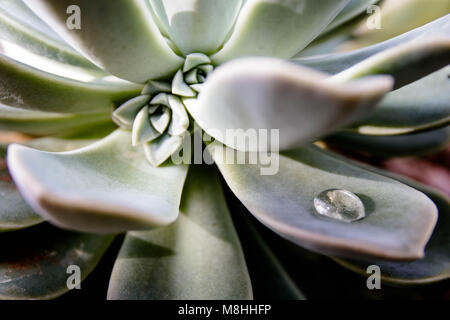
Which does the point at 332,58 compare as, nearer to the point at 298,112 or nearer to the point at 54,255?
the point at 298,112

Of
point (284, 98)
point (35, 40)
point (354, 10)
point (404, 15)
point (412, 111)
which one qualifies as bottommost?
point (284, 98)

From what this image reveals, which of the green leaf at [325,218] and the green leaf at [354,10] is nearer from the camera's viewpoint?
the green leaf at [325,218]

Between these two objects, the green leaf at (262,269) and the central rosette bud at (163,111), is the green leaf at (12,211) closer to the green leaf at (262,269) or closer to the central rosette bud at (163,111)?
the central rosette bud at (163,111)

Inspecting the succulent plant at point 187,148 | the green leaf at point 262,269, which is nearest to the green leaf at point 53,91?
the succulent plant at point 187,148

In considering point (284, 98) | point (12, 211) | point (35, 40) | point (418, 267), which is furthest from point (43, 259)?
point (418, 267)

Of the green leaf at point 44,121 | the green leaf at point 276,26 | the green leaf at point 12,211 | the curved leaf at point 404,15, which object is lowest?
the green leaf at point 12,211

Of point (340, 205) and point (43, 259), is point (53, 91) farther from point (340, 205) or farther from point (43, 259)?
point (340, 205)

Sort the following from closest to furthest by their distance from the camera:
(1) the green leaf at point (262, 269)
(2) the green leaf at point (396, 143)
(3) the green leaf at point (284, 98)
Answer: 1. (3) the green leaf at point (284, 98)
2. (1) the green leaf at point (262, 269)
3. (2) the green leaf at point (396, 143)
